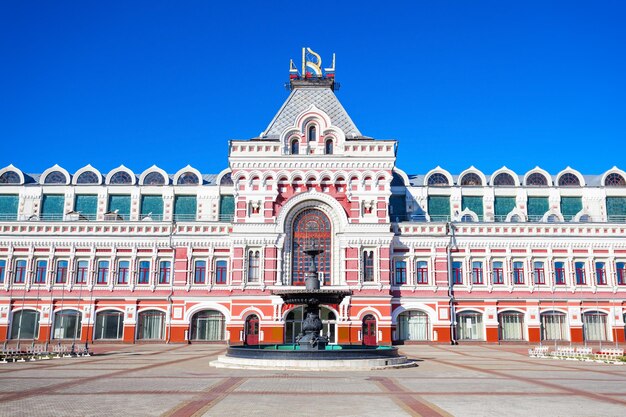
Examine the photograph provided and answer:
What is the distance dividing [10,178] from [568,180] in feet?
189

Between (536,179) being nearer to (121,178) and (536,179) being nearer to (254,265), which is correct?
(254,265)

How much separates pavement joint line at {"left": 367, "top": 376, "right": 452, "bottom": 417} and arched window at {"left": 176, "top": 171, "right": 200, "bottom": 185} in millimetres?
43147

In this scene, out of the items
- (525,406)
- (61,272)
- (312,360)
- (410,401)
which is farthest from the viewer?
(61,272)

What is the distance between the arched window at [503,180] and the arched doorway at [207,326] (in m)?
31.3

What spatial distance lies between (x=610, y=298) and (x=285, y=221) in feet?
94.4

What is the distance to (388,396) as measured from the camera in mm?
16672

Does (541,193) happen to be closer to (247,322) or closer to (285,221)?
(285,221)

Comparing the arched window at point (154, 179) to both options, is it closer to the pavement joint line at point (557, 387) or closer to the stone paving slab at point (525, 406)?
the pavement joint line at point (557, 387)

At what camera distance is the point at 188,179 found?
60188 millimetres

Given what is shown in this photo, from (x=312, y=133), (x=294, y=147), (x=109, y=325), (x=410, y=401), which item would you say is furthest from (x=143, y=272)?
(x=410, y=401)

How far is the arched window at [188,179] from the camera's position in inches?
2360

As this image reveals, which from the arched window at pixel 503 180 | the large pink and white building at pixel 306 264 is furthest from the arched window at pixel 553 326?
the arched window at pixel 503 180

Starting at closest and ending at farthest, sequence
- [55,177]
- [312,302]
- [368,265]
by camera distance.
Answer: [312,302]
[368,265]
[55,177]

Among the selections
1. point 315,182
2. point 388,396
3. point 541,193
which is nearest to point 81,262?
point 315,182
